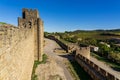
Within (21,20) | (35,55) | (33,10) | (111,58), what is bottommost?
(111,58)

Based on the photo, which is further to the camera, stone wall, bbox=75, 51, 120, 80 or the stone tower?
the stone tower

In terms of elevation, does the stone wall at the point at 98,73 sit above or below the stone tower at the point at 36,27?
below

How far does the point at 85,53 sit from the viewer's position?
1046 inches

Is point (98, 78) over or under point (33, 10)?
under

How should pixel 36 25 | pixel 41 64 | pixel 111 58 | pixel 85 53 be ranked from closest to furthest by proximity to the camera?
pixel 41 64
pixel 36 25
pixel 85 53
pixel 111 58

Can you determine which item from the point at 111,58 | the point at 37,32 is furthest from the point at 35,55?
the point at 111,58

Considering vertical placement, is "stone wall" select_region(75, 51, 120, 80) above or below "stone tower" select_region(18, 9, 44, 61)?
below

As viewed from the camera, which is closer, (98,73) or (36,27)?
(98,73)

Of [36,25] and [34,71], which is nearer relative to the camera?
[34,71]

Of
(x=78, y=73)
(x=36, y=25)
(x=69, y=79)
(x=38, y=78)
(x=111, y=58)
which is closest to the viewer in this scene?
(x=38, y=78)

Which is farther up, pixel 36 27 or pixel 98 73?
pixel 36 27

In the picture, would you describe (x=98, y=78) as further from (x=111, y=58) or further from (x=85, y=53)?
(x=111, y=58)

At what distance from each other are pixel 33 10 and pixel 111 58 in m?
16.8

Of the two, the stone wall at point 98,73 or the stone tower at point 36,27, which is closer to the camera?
the stone wall at point 98,73
